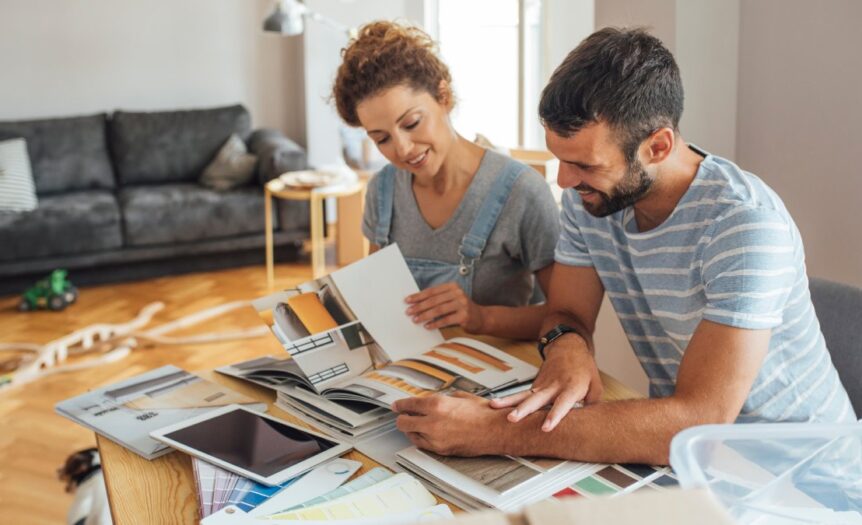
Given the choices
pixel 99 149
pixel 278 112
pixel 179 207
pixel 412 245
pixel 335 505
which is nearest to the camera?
pixel 335 505

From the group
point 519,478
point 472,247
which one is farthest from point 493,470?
point 472,247

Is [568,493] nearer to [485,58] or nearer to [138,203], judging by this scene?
[485,58]

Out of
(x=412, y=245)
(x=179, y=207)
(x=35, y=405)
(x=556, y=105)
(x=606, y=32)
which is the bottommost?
(x=35, y=405)

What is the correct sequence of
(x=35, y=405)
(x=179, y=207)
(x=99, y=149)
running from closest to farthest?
(x=35, y=405)
(x=179, y=207)
(x=99, y=149)

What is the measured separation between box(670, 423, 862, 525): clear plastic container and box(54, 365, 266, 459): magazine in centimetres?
82

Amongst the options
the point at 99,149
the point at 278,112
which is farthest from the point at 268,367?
the point at 278,112

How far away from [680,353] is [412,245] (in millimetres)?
669

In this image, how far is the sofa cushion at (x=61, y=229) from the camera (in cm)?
481

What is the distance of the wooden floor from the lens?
2.84m

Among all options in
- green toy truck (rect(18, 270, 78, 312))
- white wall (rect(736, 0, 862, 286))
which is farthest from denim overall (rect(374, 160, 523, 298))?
green toy truck (rect(18, 270, 78, 312))

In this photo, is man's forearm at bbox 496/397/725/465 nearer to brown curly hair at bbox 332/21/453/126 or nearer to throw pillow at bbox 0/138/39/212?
brown curly hair at bbox 332/21/453/126

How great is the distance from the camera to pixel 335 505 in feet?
3.51

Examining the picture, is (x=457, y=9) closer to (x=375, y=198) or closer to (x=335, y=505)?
(x=375, y=198)

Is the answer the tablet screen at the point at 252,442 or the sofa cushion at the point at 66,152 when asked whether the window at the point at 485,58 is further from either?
the tablet screen at the point at 252,442
